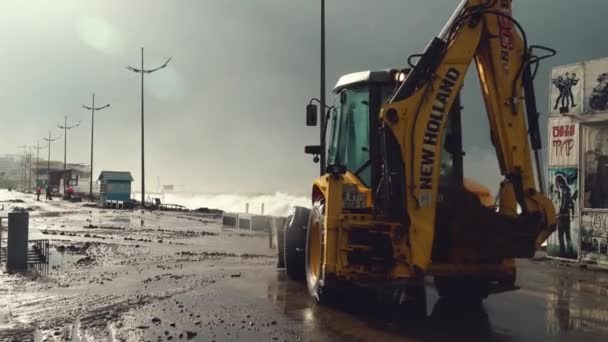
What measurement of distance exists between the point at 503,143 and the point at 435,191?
1148mm

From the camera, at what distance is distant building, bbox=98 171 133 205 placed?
4706cm

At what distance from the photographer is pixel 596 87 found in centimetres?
1391

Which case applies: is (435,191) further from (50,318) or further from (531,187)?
(50,318)

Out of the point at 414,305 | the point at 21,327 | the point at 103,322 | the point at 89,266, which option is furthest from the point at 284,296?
the point at 89,266

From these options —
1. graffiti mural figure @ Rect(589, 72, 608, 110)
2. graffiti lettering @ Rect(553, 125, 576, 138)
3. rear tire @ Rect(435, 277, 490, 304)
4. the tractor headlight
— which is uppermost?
graffiti mural figure @ Rect(589, 72, 608, 110)

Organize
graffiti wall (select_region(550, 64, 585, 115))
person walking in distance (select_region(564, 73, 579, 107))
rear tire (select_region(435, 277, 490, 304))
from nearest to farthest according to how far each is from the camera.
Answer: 1. rear tire (select_region(435, 277, 490, 304))
2. graffiti wall (select_region(550, 64, 585, 115))
3. person walking in distance (select_region(564, 73, 579, 107))

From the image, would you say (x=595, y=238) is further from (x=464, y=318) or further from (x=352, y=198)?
(x=352, y=198)

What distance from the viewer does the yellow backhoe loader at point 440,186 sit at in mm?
7250

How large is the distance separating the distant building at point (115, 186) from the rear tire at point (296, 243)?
3822 centimetres

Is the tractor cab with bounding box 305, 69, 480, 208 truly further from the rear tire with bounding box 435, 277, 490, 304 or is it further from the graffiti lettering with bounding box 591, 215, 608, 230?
the graffiti lettering with bounding box 591, 215, 608, 230

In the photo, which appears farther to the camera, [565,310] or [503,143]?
[565,310]

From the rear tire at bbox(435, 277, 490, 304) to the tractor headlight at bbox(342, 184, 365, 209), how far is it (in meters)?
1.91

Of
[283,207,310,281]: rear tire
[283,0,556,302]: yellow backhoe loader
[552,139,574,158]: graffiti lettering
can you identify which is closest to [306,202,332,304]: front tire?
[283,0,556,302]: yellow backhoe loader

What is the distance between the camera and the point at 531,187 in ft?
24.8
